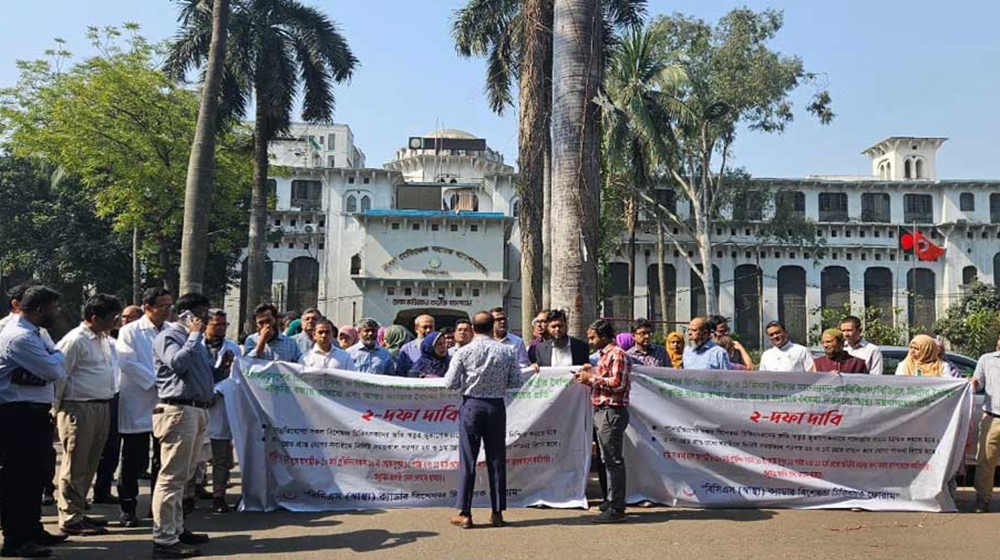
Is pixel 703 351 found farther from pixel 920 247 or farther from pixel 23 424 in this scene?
pixel 920 247

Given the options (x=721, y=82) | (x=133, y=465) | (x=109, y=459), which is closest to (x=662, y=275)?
(x=721, y=82)

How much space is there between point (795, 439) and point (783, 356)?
A: 3.70 feet

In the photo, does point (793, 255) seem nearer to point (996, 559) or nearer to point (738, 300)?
point (738, 300)

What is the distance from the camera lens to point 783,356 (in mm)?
8789

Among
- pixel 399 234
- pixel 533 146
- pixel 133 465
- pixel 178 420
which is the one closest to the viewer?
pixel 178 420

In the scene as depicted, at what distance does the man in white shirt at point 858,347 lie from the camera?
895cm

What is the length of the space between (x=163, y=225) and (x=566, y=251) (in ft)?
62.8

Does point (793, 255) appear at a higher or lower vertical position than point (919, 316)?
higher

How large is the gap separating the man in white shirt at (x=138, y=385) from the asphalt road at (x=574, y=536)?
60 centimetres

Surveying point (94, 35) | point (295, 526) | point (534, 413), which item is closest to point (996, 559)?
point (534, 413)

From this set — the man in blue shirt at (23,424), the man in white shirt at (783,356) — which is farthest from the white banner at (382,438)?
the man in white shirt at (783,356)

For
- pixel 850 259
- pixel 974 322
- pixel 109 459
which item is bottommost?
pixel 109 459

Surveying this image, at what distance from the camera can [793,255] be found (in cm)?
5072

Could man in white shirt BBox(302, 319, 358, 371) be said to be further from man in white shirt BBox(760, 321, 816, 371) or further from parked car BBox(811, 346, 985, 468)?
parked car BBox(811, 346, 985, 468)
